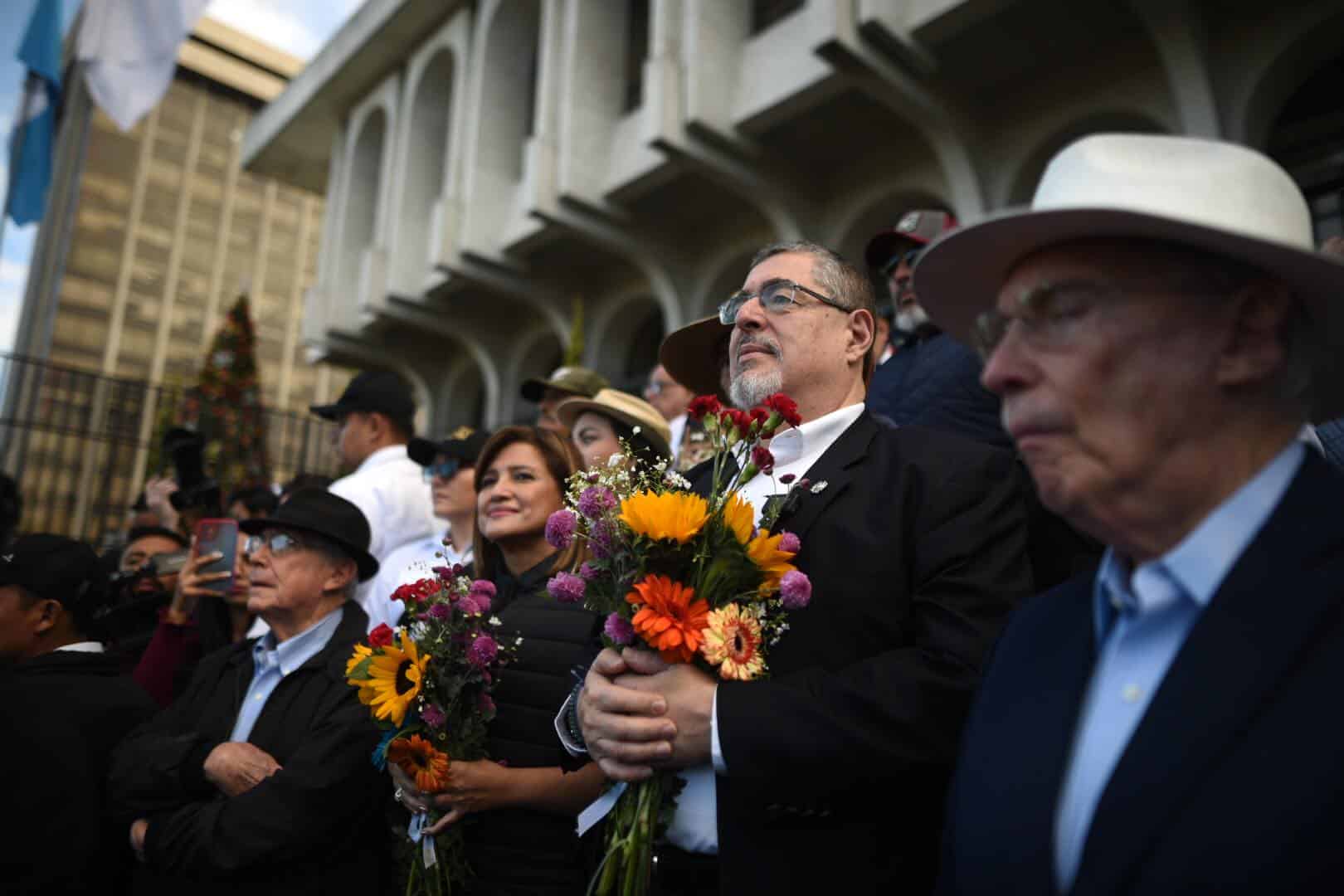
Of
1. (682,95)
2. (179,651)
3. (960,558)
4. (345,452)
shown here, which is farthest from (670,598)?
(682,95)

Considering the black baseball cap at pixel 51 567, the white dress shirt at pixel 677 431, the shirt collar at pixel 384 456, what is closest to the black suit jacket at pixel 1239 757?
the white dress shirt at pixel 677 431

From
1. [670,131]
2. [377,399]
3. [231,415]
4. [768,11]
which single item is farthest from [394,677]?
[231,415]

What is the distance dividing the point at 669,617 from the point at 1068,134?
29.6 feet

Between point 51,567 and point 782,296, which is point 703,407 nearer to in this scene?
point 782,296

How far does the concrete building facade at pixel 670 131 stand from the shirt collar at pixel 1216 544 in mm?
625

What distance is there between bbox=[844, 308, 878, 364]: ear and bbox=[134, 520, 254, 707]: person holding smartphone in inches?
124

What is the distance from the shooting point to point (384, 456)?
546cm

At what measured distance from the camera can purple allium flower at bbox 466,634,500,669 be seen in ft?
8.36

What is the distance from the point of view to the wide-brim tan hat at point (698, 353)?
2900 millimetres

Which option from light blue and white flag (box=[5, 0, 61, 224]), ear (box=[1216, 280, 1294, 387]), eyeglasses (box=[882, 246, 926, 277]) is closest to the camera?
ear (box=[1216, 280, 1294, 387])

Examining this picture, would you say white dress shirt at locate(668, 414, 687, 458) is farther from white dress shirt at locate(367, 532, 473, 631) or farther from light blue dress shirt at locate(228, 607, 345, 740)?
light blue dress shirt at locate(228, 607, 345, 740)

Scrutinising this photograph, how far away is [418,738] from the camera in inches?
99.1

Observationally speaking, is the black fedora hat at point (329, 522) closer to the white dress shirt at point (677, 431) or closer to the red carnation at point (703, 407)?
the white dress shirt at point (677, 431)

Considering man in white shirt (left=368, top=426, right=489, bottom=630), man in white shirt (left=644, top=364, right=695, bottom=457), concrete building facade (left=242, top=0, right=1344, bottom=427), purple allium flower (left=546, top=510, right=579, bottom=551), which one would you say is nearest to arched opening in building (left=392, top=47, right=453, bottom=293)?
concrete building facade (left=242, top=0, right=1344, bottom=427)
